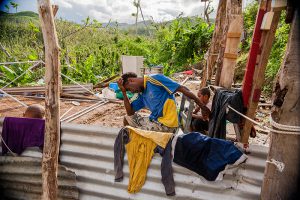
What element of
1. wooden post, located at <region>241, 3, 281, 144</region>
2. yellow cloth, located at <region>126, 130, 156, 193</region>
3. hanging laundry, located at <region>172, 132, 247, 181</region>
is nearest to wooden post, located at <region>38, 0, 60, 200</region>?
yellow cloth, located at <region>126, 130, 156, 193</region>

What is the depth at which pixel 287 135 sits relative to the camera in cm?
146

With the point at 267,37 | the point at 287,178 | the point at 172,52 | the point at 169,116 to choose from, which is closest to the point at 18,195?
the point at 169,116

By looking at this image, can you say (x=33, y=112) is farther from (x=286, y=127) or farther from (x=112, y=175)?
(x=286, y=127)

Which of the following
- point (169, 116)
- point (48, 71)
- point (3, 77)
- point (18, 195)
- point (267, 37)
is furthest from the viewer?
point (3, 77)

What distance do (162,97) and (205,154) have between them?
4.42ft

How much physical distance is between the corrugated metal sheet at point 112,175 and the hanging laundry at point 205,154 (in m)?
0.11

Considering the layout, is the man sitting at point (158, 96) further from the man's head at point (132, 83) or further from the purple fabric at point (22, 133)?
the purple fabric at point (22, 133)

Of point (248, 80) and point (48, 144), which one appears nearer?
point (248, 80)

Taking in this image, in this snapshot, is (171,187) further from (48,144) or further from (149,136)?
(48,144)

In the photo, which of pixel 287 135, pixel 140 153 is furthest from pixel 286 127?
pixel 140 153

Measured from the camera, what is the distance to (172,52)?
16203mm

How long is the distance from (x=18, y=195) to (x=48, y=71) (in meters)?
1.95

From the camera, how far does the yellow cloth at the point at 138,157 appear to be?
226 cm

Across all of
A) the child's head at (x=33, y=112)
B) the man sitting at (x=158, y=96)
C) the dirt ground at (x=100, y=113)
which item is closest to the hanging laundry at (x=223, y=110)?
the man sitting at (x=158, y=96)
